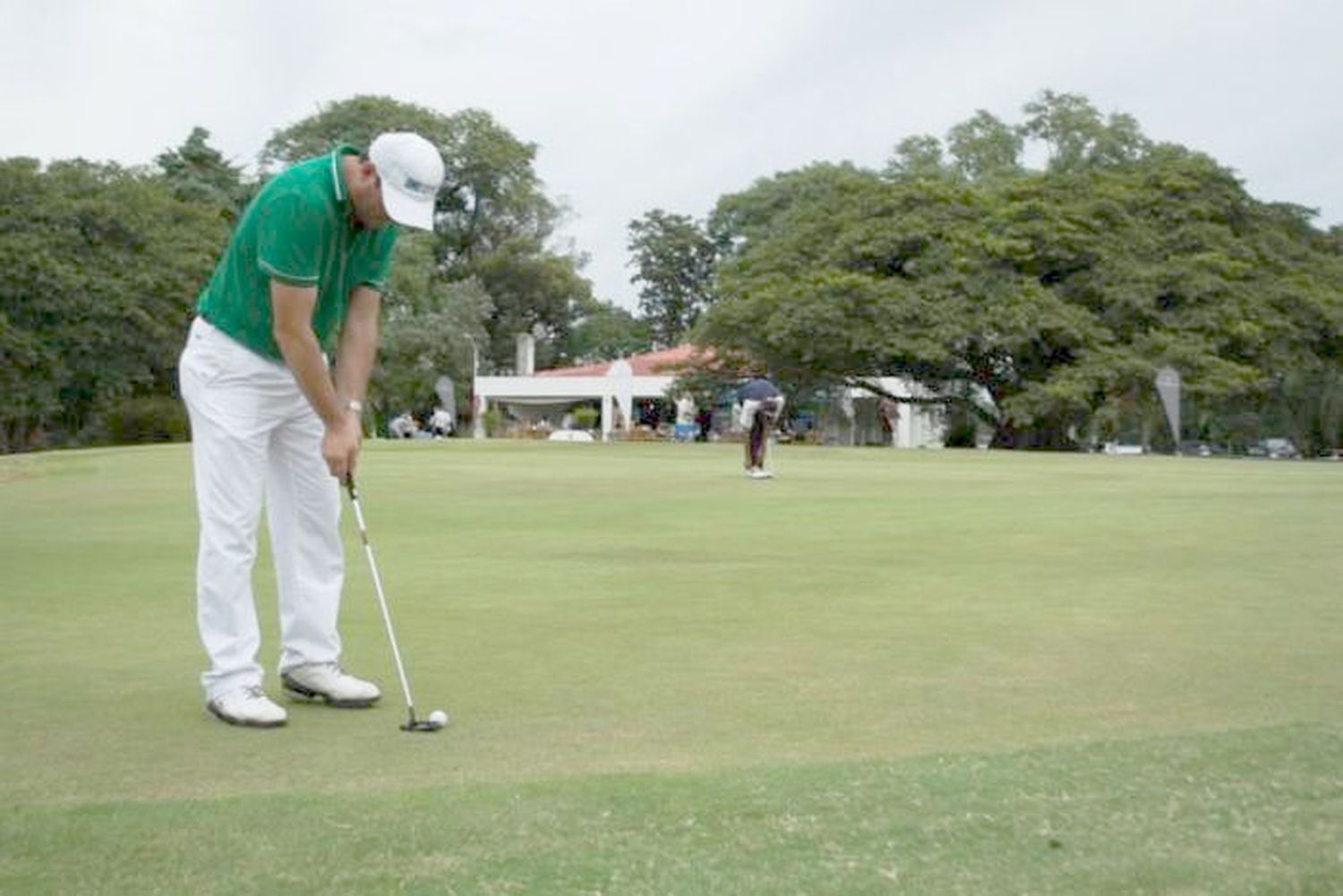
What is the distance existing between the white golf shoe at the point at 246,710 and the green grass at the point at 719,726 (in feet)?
0.26

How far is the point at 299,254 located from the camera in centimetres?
531

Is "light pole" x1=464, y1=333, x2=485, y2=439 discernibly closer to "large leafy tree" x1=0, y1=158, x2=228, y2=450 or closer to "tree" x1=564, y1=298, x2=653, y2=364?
"tree" x1=564, y1=298, x2=653, y2=364

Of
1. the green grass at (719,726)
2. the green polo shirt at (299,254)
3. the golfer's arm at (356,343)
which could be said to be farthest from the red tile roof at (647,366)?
the green polo shirt at (299,254)

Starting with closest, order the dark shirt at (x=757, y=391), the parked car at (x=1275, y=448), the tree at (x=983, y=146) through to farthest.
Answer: the dark shirt at (x=757, y=391) < the parked car at (x=1275, y=448) < the tree at (x=983, y=146)

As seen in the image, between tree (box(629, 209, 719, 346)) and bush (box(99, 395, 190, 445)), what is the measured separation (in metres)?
43.9

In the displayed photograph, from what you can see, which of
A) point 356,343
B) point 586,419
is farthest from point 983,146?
point 356,343

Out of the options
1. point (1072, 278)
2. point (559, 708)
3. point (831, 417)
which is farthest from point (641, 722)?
point (831, 417)

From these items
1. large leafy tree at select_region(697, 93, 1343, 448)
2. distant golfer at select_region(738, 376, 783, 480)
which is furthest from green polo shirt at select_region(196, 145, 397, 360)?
large leafy tree at select_region(697, 93, 1343, 448)

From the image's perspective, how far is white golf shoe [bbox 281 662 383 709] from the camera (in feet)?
18.4

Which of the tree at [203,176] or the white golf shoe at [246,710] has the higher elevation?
the tree at [203,176]

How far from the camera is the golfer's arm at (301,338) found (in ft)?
17.5

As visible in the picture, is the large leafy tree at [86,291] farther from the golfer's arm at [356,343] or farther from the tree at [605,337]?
the golfer's arm at [356,343]

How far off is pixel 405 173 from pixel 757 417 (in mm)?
18597

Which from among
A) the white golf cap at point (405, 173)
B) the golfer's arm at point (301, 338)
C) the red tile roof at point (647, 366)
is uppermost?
the red tile roof at point (647, 366)
